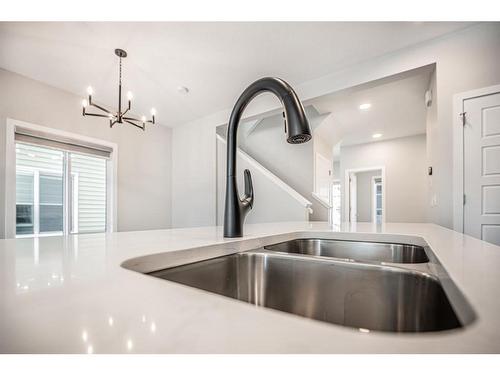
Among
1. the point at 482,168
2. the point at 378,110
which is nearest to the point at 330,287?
the point at 482,168

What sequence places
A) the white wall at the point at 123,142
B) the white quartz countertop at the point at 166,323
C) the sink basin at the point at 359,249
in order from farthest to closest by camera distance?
the white wall at the point at 123,142 < the sink basin at the point at 359,249 < the white quartz countertop at the point at 166,323

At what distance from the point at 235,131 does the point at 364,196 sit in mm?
6614

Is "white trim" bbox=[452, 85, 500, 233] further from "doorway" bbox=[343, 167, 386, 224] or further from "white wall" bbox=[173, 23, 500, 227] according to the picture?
"doorway" bbox=[343, 167, 386, 224]

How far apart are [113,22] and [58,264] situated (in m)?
2.16

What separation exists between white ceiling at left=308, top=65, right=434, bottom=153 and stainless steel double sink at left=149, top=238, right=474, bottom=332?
A: 226cm

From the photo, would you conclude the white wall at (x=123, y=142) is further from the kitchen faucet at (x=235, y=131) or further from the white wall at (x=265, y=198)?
the kitchen faucet at (x=235, y=131)

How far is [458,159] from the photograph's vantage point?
1.87m

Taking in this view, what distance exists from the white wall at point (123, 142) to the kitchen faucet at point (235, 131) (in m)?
3.00

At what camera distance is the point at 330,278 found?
58 cm

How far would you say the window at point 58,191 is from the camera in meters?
2.74

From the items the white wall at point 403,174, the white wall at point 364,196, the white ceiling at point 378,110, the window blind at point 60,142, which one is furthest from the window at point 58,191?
the white wall at point 364,196

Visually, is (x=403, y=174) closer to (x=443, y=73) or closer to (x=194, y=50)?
(x=443, y=73)
